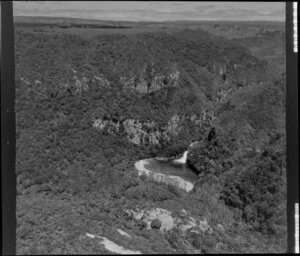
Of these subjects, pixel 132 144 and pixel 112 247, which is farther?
pixel 132 144

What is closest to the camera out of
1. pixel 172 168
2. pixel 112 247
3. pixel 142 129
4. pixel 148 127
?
pixel 112 247

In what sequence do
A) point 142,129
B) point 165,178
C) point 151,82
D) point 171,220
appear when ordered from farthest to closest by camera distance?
1. point 151,82
2. point 142,129
3. point 165,178
4. point 171,220

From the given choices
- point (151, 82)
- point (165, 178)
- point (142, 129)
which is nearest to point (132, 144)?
point (142, 129)

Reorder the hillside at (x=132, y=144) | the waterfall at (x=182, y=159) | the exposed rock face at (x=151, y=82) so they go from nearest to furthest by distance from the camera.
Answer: the hillside at (x=132, y=144) < the waterfall at (x=182, y=159) < the exposed rock face at (x=151, y=82)

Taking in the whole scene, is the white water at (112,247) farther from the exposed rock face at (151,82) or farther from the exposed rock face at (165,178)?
the exposed rock face at (151,82)

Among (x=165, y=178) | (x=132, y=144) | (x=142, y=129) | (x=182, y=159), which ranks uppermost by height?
(x=142, y=129)

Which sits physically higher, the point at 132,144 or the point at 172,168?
the point at 132,144

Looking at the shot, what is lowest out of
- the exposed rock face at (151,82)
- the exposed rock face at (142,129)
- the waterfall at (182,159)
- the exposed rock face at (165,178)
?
the exposed rock face at (165,178)

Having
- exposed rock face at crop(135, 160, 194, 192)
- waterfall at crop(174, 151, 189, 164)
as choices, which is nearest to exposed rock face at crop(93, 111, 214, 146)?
waterfall at crop(174, 151, 189, 164)

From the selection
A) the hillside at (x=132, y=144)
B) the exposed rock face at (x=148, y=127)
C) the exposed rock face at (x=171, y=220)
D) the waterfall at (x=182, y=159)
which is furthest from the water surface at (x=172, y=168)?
the exposed rock face at (x=171, y=220)

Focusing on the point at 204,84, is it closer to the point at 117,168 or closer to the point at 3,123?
the point at 117,168

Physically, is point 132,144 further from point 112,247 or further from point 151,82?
point 151,82
